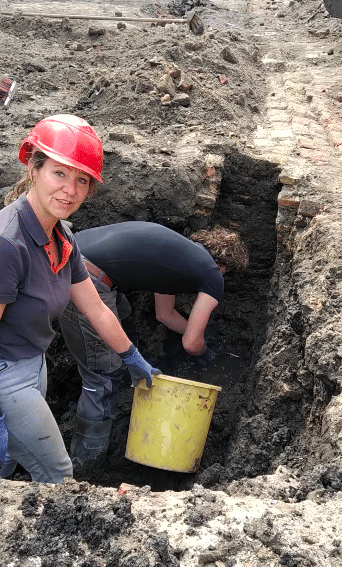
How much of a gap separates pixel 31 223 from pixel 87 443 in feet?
6.28

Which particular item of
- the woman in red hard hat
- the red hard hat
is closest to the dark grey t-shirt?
the woman in red hard hat

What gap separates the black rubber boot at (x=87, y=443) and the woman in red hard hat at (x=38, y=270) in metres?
1.01

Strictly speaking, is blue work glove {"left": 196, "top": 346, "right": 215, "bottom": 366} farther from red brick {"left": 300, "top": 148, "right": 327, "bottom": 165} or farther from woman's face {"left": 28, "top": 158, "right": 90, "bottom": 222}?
woman's face {"left": 28, "top": 158, "right": 90, "bottom": 222}

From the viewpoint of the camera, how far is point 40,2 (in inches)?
429

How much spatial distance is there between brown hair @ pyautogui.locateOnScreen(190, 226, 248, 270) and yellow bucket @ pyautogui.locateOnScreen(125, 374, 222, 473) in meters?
0.84

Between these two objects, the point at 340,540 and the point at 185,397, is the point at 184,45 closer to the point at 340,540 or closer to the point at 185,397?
the point at 185,397

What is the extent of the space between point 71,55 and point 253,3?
6406 millimetres

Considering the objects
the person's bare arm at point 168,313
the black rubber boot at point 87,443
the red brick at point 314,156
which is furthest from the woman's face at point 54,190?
the red brick at point 314,156

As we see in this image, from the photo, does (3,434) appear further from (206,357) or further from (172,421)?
(206,357)

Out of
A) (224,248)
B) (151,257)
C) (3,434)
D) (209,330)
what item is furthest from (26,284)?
(209,330)

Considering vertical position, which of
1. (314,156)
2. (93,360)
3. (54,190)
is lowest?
(93,360)

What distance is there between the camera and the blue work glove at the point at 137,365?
11.4 ft

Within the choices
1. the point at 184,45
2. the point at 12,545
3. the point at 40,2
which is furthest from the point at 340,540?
the point at 40,2

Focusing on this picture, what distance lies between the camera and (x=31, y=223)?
8.61ft
